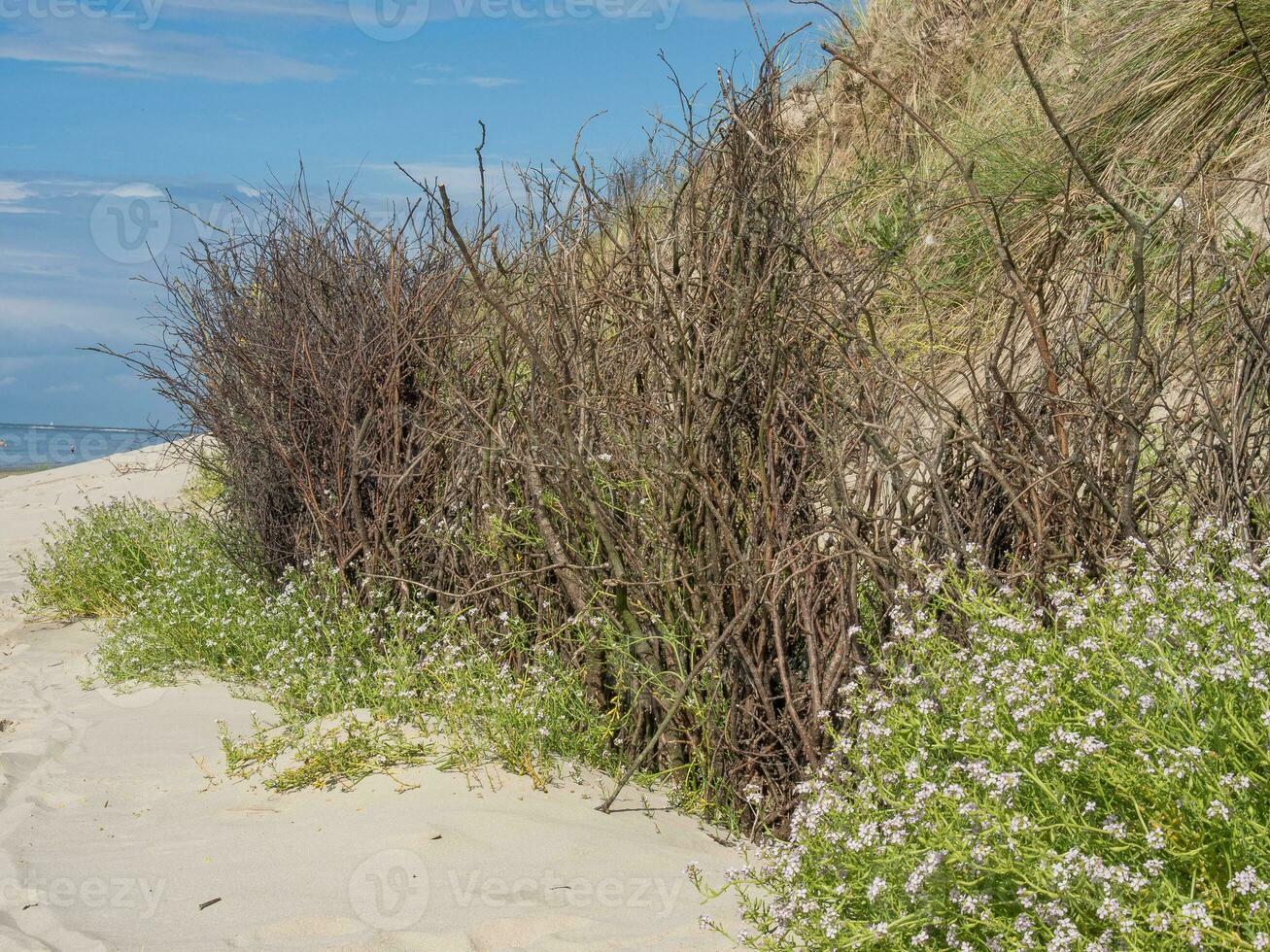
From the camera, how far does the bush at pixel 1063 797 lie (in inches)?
88.9

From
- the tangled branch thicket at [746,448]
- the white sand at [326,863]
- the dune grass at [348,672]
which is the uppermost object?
the tangled branch thicket at [746,448]

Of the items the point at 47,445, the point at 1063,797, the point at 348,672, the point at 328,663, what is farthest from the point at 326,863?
the point at 47,445

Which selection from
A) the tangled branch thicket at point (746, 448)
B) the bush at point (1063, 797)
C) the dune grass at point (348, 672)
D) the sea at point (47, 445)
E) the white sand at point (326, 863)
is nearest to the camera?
the bush at point (1063, 797)

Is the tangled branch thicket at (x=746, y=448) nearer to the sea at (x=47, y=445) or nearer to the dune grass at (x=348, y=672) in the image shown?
the dune grass at (x=348, y=672)

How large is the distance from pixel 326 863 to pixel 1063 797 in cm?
239

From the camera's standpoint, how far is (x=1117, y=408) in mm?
3963

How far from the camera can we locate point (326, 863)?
3795 millimetres

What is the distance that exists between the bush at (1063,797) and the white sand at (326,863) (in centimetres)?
63

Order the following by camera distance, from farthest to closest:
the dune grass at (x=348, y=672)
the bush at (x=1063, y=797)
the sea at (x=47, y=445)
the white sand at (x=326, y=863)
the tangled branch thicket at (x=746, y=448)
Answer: the sea at (x=47, y=445) < the dune grass at (x=348, y=672) < the tangled branch thicket at (x=746, y=448) < the white sand at (x=326, y=863) < the bush at (x=1063, y=797)

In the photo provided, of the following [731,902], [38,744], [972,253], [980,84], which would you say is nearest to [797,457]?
[731,902]

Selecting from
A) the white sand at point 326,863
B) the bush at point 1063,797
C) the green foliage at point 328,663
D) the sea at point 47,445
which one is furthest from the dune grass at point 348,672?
the sea at point 47,445

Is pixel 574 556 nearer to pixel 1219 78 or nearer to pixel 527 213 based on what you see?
pixel 527 213

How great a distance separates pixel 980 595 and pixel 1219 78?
583 centimetres

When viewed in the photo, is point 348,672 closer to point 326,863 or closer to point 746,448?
point 326,863
